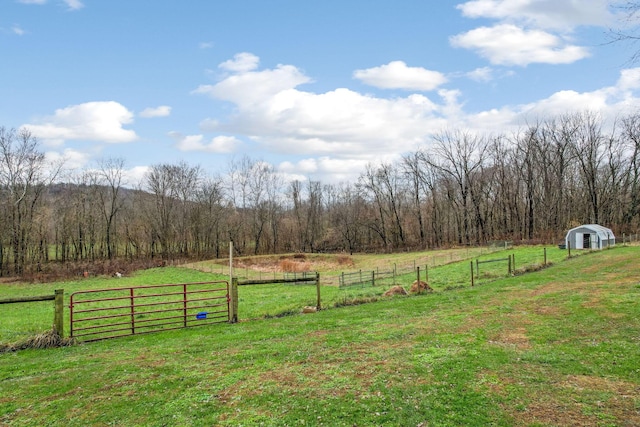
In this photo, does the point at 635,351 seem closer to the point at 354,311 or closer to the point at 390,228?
the point at 354,311

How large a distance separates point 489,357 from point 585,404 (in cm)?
202

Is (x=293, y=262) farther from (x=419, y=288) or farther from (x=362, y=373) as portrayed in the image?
(x=362, y=373)

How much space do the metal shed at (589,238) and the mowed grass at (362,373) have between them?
82.9ft

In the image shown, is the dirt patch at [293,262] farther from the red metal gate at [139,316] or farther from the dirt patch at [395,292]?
the dirt patch at [395,292]

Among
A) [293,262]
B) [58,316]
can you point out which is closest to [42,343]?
[58,316]

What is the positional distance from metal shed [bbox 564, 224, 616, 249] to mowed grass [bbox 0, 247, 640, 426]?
2528cm

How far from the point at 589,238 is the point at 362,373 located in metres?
35.2

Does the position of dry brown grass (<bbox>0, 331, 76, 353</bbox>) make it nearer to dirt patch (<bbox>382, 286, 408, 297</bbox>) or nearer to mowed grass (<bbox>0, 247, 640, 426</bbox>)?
mowed grass (<bbox>0, 247, 640, 426</bbox>)

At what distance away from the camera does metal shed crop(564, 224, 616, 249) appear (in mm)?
32750

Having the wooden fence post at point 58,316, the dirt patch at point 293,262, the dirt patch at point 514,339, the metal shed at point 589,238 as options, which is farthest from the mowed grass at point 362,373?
the dirt patch at point 293,262

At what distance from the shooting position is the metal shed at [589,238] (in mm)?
32750

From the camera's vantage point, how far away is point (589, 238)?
33.5m

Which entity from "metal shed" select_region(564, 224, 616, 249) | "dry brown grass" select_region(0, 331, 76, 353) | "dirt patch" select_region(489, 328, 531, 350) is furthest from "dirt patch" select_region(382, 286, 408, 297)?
"metal shed" select_region(564, 224, 616, 249)

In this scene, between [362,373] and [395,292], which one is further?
[395,292]
